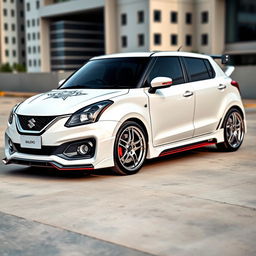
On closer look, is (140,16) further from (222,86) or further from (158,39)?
(222,86)

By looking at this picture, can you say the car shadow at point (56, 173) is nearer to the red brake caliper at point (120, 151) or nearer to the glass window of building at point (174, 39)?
the red brake caliper at point (120, 151)

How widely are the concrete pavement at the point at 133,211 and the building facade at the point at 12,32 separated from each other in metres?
148

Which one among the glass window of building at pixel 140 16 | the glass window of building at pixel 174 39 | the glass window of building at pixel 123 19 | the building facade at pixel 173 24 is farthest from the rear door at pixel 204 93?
the glass window of building at pixel 174 39

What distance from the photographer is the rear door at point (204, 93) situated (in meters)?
8.49

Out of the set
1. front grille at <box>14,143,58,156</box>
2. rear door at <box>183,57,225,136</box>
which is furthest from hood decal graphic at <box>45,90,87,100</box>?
rear door at <box>183,57,225,136</box>

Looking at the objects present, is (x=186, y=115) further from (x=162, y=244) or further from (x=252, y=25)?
(x=252, y=25)

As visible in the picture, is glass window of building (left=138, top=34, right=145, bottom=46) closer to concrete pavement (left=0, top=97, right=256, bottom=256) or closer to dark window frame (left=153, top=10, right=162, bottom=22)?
dark window frame (left=153, top=10, right=162, bottom=22)

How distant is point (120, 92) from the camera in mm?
7406

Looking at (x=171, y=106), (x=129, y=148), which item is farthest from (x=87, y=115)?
(x=171, y=106)

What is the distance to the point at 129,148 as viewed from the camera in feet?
24.1

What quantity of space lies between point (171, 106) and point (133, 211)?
9.37 feet

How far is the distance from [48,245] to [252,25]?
70.7m

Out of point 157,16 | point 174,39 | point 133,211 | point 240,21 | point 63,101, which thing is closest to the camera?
point 133,211

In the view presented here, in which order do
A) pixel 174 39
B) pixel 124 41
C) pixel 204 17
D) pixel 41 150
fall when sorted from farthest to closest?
pixel 174 39 < pixel 124 41 < pixel 204 17 < pixel 41 150
